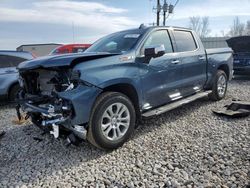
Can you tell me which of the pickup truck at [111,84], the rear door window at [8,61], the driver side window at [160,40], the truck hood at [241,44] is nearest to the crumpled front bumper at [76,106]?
the pickup truck at [111,84]

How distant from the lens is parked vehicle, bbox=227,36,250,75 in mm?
10492

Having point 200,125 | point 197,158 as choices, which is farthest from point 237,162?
point 200,125

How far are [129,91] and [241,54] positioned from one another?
8192 mm

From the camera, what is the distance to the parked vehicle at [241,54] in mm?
10492

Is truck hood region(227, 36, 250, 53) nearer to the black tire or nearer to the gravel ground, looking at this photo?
the gravel ground

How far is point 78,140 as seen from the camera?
376 centimetres

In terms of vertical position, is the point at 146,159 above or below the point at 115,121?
below

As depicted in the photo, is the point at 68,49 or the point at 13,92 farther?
the point at 68,49

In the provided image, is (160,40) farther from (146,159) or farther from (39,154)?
(39,154)

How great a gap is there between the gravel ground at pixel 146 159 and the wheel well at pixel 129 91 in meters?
0.57

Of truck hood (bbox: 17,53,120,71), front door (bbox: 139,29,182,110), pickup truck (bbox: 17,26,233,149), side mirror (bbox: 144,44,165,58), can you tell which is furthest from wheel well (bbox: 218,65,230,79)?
truck hood (bbox: 17,53,120,71)

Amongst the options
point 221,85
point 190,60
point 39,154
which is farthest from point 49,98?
point 221,85

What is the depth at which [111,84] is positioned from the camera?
3861mm

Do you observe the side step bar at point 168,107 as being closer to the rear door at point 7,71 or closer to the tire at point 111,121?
the tire at point 111,121
